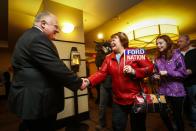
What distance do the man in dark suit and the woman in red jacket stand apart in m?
0.47

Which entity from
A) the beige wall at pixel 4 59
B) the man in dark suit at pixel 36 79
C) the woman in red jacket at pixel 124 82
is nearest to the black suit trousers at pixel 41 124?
the man in dark suit at pixel 36 79

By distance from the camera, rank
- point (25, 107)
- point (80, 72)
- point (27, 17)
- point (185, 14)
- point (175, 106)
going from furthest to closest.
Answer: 1. point (185, 14)
2. point (27, 17)
3. point (80, 72)
4. point (175, 106)
5. point (25, 107)

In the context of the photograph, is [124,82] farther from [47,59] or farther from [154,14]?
[154,14]

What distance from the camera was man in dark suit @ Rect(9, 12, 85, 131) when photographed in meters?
1.14

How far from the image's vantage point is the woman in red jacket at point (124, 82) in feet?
4.88

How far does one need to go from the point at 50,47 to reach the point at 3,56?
8.67 metres

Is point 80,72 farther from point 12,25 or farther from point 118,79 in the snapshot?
point 12,25

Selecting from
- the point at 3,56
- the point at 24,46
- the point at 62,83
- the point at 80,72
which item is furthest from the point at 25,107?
the point at 3,56

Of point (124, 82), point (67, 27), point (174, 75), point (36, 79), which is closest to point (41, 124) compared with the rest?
point (36, 79)

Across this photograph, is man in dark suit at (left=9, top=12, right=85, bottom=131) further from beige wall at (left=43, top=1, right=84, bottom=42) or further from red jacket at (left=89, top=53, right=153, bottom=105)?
beige wall at (left=43, top=1, right=84, bottom=42)

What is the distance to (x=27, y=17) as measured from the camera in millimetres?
4043

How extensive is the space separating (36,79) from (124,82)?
0.81 metres

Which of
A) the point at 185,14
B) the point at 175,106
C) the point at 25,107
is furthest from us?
the point at 185,14

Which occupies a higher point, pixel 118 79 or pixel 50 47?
pixel 50 47
